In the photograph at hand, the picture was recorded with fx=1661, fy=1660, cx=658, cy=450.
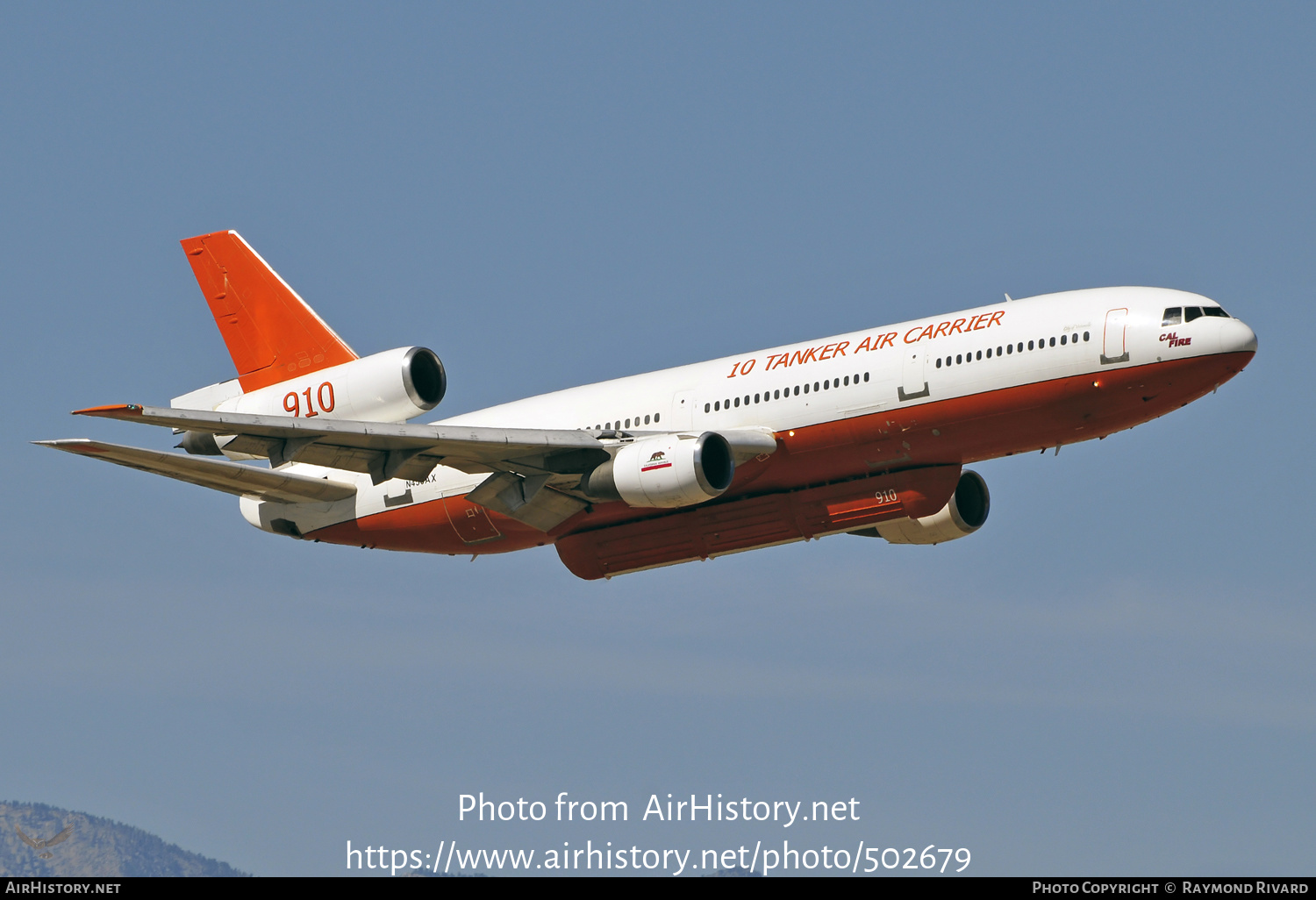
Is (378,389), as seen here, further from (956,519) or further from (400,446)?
(956,519)

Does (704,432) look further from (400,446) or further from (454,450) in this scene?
(400,446)

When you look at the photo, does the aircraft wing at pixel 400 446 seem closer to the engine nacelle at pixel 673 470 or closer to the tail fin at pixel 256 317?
the engine nacelle at pixel 673 470

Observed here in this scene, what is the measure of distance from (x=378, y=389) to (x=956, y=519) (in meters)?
17.8

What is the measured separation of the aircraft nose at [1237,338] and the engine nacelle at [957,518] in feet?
37.4

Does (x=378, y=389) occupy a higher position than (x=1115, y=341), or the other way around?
(x=378, y=389)

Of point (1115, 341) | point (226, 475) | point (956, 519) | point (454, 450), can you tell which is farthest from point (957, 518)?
point (226, 475)

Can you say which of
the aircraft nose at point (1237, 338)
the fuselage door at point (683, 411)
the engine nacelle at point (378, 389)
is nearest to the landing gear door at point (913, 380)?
the fuselage door at point (683, 411)

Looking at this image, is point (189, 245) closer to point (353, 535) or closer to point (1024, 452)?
point (353, 535)

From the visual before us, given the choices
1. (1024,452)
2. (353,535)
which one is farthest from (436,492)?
(1024,452)

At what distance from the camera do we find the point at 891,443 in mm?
43656

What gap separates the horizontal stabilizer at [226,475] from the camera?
4612 cm

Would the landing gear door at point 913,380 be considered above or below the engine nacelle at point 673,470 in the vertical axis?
above

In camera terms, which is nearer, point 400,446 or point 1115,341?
point 1115,341

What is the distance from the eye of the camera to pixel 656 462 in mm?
43469
